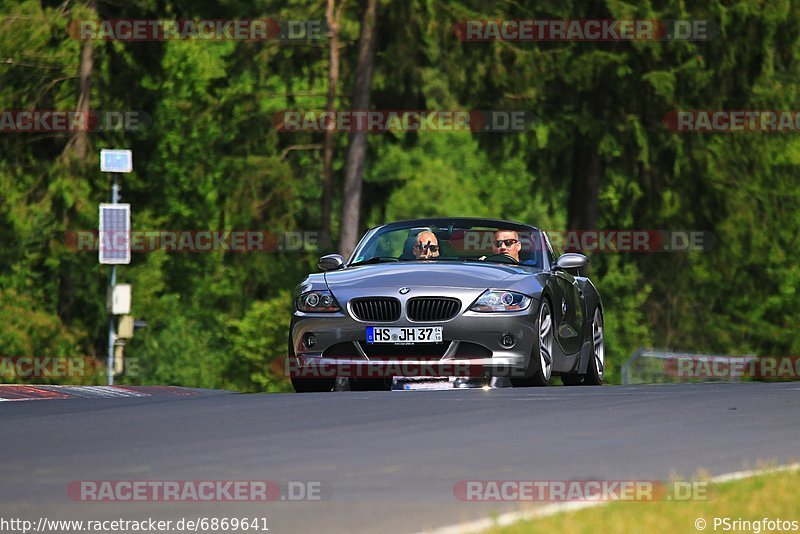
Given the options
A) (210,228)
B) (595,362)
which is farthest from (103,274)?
(595,362)

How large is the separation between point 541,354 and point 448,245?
5.39ft

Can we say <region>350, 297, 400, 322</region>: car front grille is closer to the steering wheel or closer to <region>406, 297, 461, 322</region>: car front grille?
<region>406, 297, 461, 322</region>: car front grille

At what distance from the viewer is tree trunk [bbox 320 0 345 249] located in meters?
44.0

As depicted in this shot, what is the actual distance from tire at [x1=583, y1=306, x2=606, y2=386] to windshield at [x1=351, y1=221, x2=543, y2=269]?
68.2 inches

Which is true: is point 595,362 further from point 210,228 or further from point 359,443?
point 210,228

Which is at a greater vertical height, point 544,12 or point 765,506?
point 544,12

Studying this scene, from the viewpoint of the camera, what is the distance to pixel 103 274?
48.2m

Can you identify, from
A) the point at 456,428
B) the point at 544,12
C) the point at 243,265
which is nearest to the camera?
the point at 456,428

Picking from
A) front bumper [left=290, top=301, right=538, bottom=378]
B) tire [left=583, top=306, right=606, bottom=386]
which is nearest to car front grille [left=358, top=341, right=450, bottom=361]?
front bumper [left=290, top=301, right=538, bottom=378]

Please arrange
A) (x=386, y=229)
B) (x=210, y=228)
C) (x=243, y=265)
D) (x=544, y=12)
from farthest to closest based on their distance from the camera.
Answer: (x=210, y=228) < (x=243, y=265) < (x=544, y=12) < (x=386, y=229)

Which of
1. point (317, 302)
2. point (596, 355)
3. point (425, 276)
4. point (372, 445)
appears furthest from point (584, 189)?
point (372, 445)

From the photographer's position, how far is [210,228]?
58344 millimetres

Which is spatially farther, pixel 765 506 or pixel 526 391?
pixel 526 391

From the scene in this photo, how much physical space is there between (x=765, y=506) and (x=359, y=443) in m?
3.31
